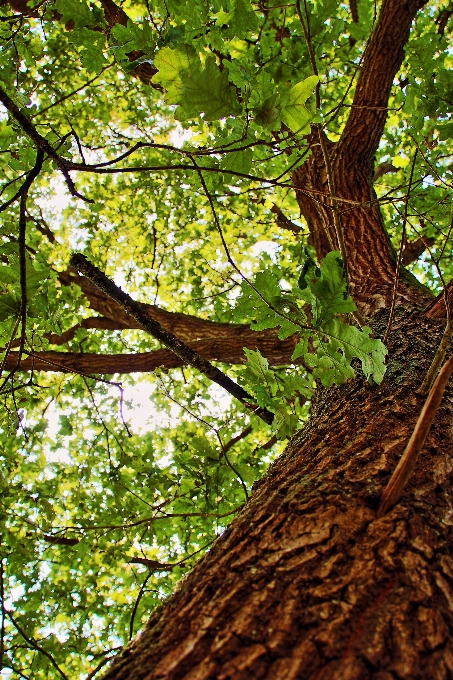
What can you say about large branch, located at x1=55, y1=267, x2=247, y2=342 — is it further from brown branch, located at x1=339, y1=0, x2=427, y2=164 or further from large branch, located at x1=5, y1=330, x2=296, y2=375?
brown branch, located at x1=339, y1=0, x2=427, y2=164

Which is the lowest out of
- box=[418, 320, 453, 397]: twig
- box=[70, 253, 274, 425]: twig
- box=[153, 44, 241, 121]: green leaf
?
box=[418, 320, 453, 397]: twig

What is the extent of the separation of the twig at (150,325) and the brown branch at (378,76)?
2.41 m

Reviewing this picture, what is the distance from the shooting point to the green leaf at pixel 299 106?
1130 mm

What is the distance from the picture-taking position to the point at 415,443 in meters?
0.84

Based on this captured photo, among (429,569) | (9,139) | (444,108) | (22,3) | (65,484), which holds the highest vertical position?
(22,3)

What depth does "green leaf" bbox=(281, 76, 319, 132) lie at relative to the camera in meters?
1.13

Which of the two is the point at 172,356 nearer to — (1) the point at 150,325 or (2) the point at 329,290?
(1) the point at 150,325

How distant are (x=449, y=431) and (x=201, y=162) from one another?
120cm

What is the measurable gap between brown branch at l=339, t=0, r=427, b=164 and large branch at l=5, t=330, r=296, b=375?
1.63m

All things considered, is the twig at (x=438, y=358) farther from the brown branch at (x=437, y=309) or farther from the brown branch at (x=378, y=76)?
the brown branch at (x=378, y=76)

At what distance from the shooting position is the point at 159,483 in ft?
10.3

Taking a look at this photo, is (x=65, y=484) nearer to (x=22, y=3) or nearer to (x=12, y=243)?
(x=12, y=243)

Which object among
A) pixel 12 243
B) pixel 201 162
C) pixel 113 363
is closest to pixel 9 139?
pixel 12 243

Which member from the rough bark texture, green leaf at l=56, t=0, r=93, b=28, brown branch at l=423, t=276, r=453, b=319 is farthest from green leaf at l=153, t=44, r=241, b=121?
the rough bark texture
